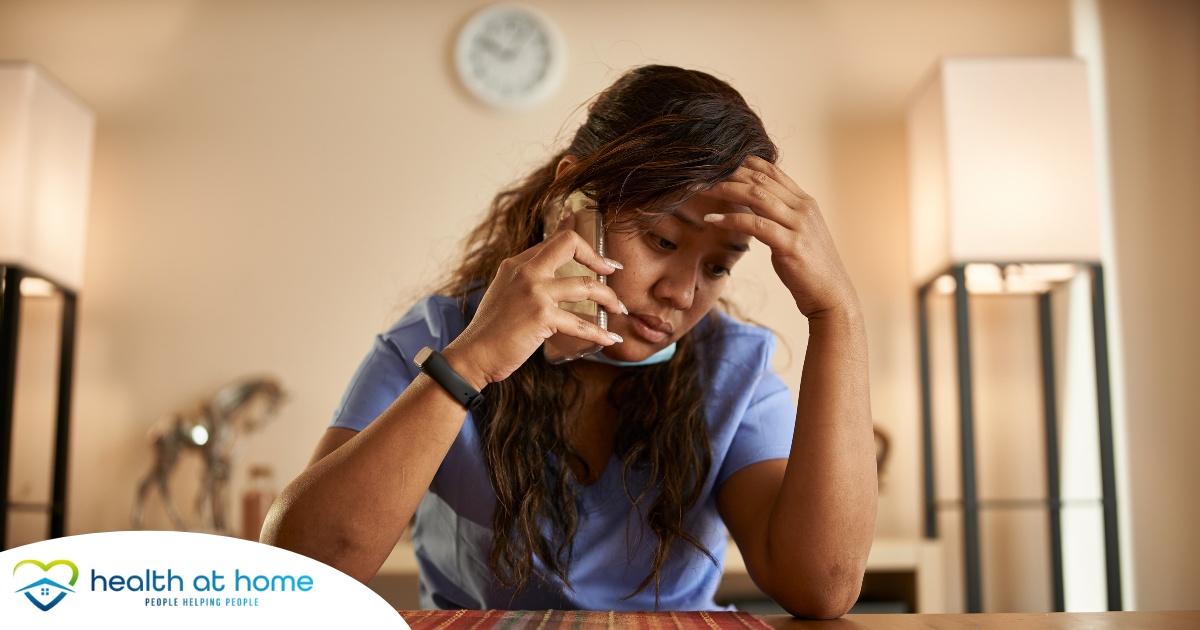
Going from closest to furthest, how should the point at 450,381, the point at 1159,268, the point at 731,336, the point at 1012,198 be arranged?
the point at 450,381 → the point at 731,336 → the point at 1012,198 → the point at 1159,268

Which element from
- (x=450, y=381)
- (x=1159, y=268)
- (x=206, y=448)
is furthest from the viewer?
(x=1159, y=268)

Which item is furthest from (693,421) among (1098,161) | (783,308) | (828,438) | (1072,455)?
(1098,161)

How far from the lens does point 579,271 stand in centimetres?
103

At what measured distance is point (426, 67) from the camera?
313 cm

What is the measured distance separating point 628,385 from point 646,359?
11cm

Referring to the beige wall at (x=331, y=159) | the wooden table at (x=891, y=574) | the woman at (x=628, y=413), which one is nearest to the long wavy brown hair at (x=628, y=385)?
the woman at (x=628, y=413)

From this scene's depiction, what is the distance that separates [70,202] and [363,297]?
33.1 inches

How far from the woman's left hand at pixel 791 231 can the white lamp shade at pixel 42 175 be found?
222 centimetres

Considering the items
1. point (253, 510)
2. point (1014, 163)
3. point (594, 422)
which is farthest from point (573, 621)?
point (1014, 163)

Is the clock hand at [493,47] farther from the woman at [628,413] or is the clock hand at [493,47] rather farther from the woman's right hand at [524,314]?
the woman's right hand at [524,314]

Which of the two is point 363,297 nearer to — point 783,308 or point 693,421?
point 783,308

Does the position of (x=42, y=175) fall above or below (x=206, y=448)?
above

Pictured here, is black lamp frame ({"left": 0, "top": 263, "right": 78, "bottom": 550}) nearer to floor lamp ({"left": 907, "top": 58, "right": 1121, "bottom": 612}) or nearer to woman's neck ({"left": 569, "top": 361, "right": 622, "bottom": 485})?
woman's neck ({"left": 569, "top": 361, "right": 622, "bottom": 485})

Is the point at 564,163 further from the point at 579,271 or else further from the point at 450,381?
the point at 450,381
